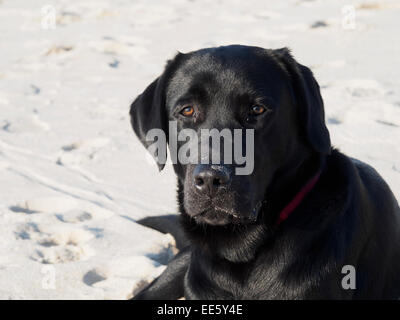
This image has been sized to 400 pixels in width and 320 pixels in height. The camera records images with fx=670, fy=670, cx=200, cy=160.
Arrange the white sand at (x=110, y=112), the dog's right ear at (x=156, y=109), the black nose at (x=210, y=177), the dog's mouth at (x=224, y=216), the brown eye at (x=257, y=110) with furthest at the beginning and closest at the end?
the white sand at (x=110, y=112) < the dog's right ear at (x=156, y=109) < the brown eye at (x=257, y=110) < the dog's mouth at (x=224, y=216) < the black nose at (x=210, y=177)

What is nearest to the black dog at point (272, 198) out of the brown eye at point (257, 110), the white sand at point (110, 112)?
the brown eye at point (257, 110)

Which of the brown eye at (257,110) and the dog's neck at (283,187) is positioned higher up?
the brown eye at (257,110)

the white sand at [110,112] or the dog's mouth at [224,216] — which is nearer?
the dog's mouth at [224,216]

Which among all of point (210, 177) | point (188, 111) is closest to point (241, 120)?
point (188, 111)

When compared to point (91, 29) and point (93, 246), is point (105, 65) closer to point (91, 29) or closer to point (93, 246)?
point (91, 29)

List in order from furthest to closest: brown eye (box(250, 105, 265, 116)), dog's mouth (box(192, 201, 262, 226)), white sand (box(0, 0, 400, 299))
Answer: white sand (box(0, 0, 400, 299)), brown eye (box(250, 105, 265, 116)), dog's mouth (box(192, 201, 262, 226))

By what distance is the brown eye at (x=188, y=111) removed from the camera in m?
3.07

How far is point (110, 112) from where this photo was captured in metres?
6.37

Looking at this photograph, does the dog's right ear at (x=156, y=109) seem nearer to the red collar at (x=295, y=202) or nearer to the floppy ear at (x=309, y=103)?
the floppy ear at (x=309, y=103)

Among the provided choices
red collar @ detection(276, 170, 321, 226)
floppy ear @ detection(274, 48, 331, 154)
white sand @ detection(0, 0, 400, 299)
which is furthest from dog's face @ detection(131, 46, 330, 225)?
white sand @ detection(0, 0, 400, 299)

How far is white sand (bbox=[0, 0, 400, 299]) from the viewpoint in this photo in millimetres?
3922

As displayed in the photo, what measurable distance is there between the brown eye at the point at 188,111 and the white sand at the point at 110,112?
1.06 metres

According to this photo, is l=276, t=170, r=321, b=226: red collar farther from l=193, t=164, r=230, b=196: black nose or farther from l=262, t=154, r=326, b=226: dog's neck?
l=193, t=164, r=230, b=196: black nose
